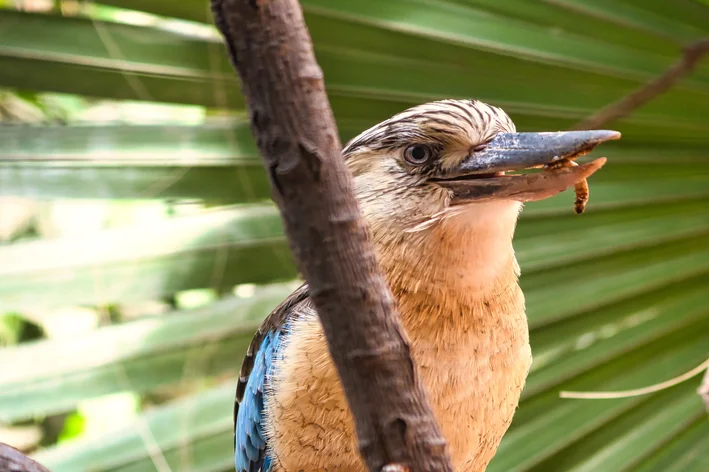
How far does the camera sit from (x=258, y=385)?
4.24ft

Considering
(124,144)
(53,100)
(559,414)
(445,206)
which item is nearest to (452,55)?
(445,206)

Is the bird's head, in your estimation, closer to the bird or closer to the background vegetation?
the bird

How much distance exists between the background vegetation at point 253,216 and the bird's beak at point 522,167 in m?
0.50

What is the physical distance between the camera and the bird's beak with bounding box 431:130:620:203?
3.18 feet

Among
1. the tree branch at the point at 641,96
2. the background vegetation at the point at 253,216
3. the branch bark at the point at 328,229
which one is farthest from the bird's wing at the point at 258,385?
the tree branch at the point at 641,96

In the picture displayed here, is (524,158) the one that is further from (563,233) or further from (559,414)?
(559,414)

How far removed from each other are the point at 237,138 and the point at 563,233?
746mm

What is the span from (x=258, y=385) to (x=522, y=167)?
569mm

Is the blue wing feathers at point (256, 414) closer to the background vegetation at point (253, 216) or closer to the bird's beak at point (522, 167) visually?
the background vegetation at point (253, 216)

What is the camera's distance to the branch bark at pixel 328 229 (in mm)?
647

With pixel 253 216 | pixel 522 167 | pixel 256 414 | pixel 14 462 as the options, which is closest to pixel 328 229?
pixel 522 167

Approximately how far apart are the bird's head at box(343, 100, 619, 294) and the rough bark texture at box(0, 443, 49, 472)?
0.56 meters

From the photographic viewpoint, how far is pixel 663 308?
5.78ft

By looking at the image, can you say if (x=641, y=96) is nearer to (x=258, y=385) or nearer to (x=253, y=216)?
(x=253, y=216)
